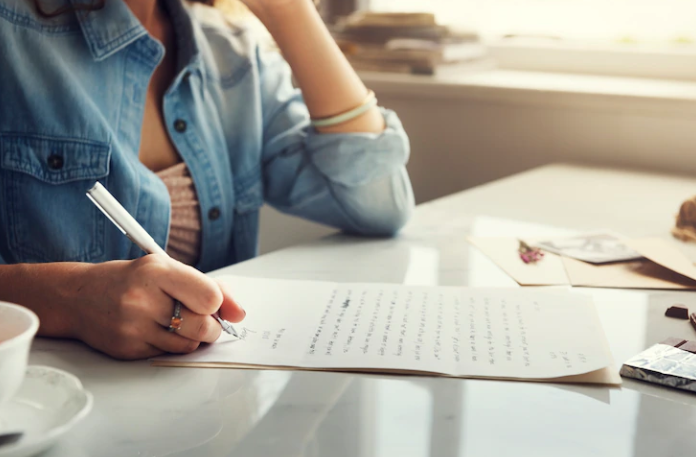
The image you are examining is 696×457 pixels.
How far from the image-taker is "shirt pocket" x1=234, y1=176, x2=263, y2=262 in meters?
1.14

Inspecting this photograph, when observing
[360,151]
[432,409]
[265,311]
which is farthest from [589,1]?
[432,409]

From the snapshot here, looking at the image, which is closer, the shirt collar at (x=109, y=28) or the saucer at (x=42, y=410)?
the saucer at (x=42, y=410)

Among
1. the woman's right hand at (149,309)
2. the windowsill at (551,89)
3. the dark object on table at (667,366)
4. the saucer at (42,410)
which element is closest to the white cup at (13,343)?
the saucer at (42,410)

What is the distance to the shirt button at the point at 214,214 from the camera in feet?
3.54

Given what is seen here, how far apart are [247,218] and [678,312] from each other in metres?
0.64

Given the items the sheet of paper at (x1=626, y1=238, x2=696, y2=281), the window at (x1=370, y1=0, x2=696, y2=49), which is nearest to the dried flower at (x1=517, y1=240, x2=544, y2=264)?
the sheet of paper at (x1=626, y1=238, x2=696, y2=281)

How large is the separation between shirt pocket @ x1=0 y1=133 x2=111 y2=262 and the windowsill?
2.99ft

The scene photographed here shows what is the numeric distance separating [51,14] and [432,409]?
659mm

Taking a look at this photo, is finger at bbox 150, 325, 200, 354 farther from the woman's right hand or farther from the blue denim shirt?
the blue denim shirt

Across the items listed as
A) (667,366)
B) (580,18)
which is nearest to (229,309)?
(667,366)

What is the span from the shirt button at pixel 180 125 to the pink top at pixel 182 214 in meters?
0.04

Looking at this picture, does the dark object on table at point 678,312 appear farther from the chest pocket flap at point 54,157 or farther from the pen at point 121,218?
the chest pocket flap at point 54,157

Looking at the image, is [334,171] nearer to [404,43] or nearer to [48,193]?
[48,193]

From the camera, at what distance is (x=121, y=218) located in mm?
632
